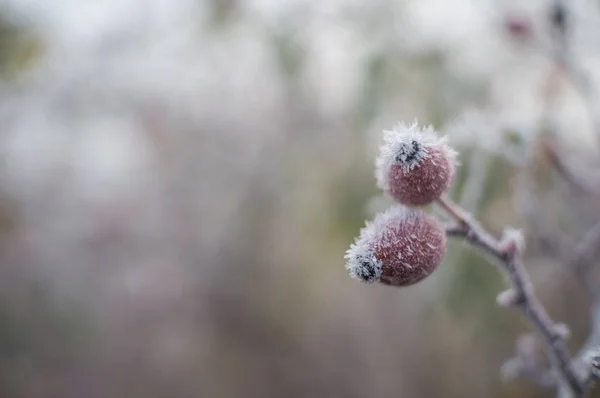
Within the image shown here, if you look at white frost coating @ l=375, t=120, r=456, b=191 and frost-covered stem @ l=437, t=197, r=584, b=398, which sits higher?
white frost coating @ l=375, t=120, r=456, b=191

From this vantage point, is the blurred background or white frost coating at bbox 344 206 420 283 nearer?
white frost coating at bbox 344 206 420 283

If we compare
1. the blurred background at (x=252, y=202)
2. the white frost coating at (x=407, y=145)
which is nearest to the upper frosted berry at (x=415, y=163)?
the white frost coating at (x=407, y=145)

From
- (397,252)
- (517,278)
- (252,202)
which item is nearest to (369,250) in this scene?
(397,252)

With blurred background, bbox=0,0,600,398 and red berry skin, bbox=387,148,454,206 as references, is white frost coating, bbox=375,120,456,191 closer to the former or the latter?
red berry skin, bbox=387,148,454,206

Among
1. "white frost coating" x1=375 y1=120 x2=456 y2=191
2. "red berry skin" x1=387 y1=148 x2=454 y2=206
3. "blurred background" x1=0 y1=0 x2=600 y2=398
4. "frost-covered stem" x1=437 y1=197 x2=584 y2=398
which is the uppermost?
"blurred background" x1=0 y1=0 x2=600 y2=398

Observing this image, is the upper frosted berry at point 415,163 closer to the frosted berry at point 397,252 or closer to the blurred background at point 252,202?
the frosted berry at point 397,252

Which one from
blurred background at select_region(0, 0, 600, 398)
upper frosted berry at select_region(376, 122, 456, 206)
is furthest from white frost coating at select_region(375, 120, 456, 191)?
blurred background at select_region(0, 0, 600, 398)
